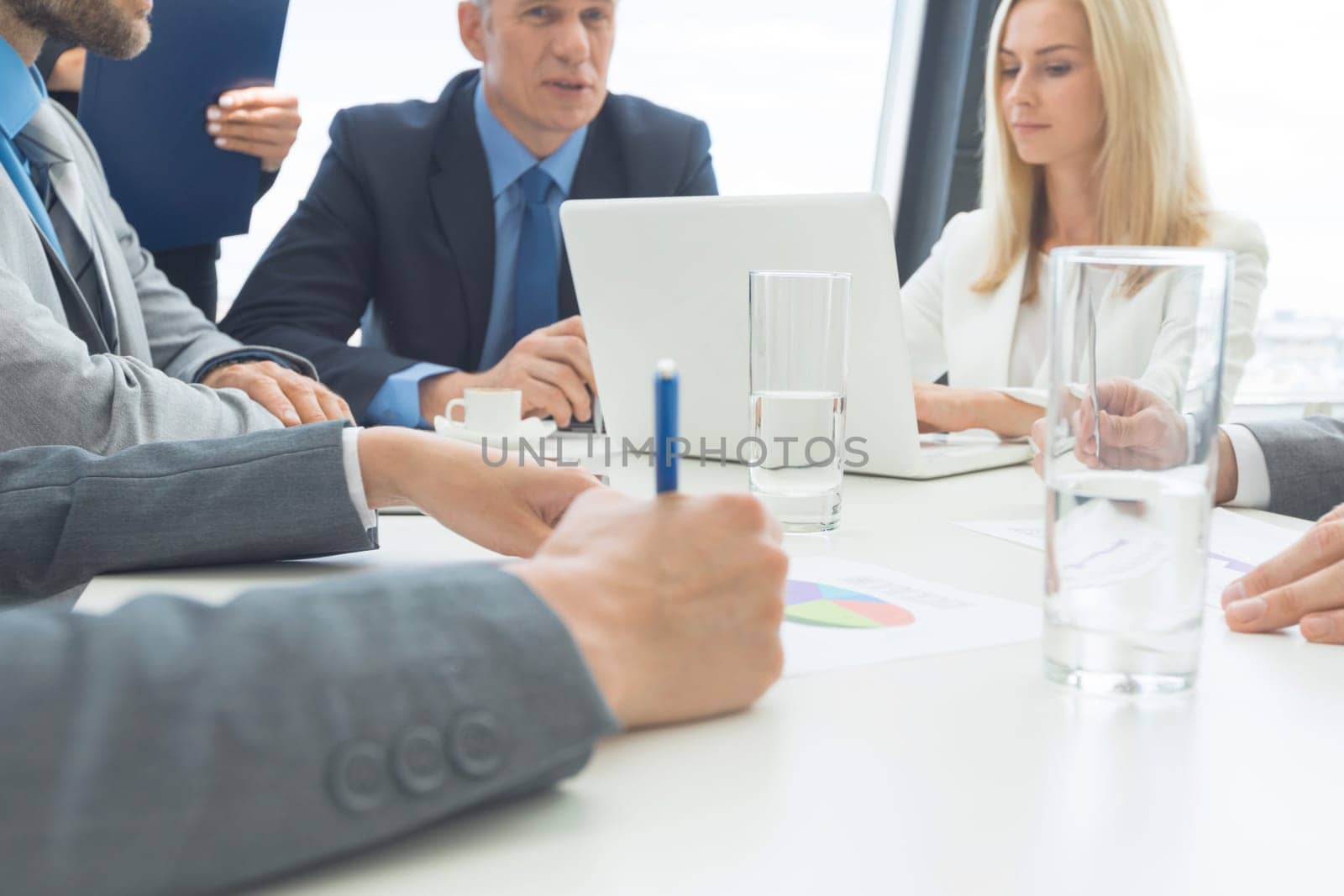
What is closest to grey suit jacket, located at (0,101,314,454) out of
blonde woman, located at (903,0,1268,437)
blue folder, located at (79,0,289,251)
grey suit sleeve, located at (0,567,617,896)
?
blue folder, located at (79,0,289,251)

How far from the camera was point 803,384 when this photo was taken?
3.76 feet

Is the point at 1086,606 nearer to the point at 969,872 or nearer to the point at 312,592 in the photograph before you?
the point at 969,872

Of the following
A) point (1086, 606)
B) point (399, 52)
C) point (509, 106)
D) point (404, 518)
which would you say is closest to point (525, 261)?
point (509, 106)

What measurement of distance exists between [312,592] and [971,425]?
1.28 m

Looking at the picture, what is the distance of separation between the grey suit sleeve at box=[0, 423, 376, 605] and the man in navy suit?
1.62m

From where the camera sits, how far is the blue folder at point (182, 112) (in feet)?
6.88

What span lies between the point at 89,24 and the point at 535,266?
0.98m

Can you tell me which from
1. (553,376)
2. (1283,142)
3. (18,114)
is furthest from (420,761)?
(1283,142)

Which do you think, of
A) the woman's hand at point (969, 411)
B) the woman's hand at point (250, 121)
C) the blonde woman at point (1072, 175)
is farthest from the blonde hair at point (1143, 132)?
the woman's hand at point (250, 121)

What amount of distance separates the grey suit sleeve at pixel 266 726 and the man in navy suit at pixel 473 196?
6.90 ft

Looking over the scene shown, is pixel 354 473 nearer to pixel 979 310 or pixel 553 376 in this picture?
pixel 553 376

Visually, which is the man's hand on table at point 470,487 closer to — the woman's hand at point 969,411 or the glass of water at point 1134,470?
the glass of water at point 1134,470

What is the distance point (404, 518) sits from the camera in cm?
119

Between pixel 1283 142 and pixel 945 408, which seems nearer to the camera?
pixel 945 408
